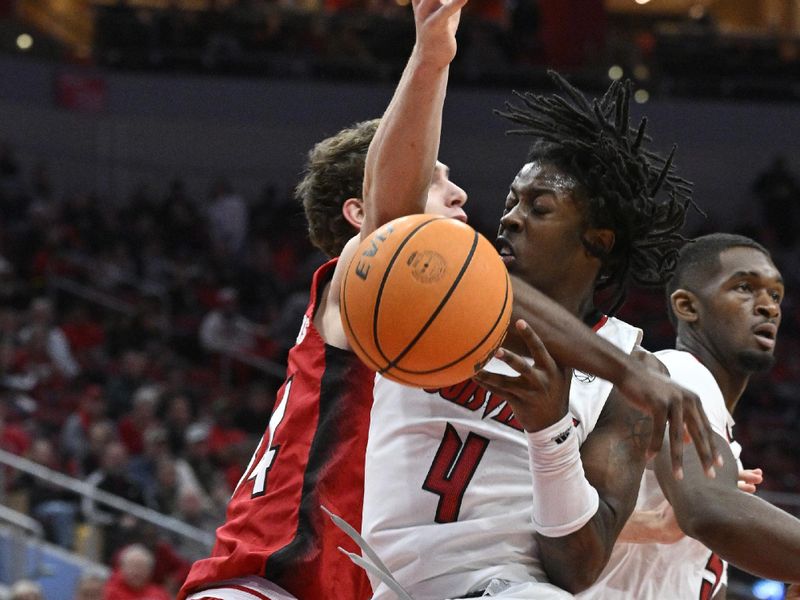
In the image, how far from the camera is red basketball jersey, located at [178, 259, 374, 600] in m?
3.69

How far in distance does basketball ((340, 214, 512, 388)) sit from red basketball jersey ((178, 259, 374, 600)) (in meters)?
0.89

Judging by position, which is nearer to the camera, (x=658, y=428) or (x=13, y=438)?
(x=658, y=428)

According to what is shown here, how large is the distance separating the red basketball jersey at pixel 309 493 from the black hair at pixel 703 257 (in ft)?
4.72

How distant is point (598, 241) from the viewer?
11.7 feet

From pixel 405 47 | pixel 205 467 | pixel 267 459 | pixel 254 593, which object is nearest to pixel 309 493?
pixel 267 459

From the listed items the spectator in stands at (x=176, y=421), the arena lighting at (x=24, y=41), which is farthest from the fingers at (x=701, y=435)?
the arena lighting at (x=24, y=41)

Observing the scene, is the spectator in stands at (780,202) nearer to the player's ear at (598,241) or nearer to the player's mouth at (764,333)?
the player's mouth at (764,333)

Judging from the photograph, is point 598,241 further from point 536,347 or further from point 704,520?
point 704,520

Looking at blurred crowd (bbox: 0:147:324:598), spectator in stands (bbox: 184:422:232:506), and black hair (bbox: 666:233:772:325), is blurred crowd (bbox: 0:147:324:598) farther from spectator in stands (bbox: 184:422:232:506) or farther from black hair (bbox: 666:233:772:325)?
black hair (bbox: 666:233:772:325)

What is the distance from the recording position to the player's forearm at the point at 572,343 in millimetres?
3016

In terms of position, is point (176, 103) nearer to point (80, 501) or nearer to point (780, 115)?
point (780, 115)

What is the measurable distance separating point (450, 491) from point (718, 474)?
80 centimetres

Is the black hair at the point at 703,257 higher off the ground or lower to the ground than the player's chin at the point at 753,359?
higher

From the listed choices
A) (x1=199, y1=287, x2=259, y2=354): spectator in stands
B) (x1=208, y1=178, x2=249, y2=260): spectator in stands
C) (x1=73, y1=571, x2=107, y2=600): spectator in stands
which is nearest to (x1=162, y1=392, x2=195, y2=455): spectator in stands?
(x1=199, y1=287, x2=259, y2=354): spectator in stands
